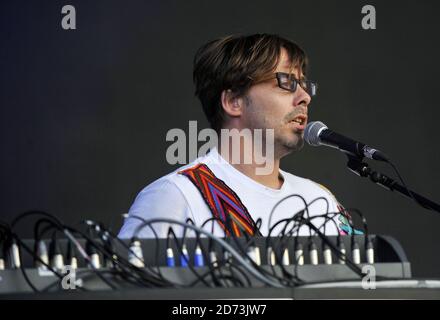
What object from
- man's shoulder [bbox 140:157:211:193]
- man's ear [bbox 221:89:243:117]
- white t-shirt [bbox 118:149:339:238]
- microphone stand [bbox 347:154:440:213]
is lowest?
white t-shirt [bbox 118:149:339:238]

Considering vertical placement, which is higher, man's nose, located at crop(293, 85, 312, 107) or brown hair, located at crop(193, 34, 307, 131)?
brown hair, located at crop(193, 34, 307, 131)

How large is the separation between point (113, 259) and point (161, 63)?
255 cm

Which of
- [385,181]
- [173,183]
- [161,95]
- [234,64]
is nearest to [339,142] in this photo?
[385,181]

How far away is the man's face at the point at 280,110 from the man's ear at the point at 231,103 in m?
0.03

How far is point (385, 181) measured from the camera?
1.85 m

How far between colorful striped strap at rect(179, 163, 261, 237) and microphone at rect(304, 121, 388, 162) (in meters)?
0.30

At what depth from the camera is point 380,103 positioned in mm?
3826

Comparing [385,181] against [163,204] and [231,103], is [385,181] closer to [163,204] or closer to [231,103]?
[163,204]

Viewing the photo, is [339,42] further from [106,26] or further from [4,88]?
[4,88]

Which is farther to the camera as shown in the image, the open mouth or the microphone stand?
the open mouth

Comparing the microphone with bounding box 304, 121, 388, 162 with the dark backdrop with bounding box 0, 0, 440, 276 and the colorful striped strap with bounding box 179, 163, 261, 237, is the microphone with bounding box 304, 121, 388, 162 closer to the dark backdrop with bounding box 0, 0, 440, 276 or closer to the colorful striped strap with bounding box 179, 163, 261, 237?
the colorful striped strap with bounding box 179, 163, 261, 237

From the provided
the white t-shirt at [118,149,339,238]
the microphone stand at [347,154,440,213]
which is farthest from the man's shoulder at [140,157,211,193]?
the microphone stand at [347,154,440,213]

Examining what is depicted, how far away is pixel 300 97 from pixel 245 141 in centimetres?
25

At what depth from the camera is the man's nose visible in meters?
2.60
